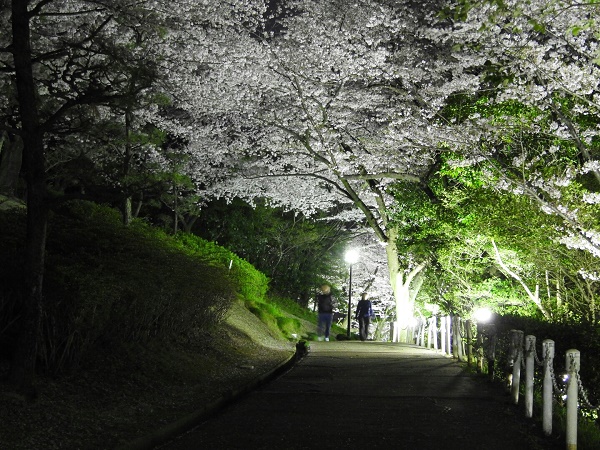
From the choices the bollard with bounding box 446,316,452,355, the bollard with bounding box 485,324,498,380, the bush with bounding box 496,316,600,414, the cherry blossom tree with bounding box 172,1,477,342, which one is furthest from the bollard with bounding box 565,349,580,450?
the cherry blossom tree with bounding box 172,1,477,342

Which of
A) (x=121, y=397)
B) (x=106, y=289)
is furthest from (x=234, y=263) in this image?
(x=121, y=397)

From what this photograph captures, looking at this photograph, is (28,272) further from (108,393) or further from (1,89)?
(1,89)

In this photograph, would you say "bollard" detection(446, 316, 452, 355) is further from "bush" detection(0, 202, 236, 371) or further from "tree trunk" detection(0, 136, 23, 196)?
"tree trunk" detection(0, 136, 23, 196)

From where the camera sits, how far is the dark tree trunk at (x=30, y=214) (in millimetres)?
6434

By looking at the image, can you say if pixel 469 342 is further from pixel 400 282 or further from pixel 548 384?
pixel 400 282

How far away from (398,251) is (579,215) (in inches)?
442

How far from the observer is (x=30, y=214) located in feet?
21.6

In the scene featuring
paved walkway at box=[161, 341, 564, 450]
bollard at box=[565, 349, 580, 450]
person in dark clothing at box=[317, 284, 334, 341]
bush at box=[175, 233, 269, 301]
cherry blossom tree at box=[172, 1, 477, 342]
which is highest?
cherry blossom tree at box=[172, 1, 477, 342]

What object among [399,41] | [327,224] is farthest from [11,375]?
[327,224]

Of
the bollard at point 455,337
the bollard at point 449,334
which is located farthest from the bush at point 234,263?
the bollard at point 455,337

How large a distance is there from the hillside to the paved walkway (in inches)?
19.4

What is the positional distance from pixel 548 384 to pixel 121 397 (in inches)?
185

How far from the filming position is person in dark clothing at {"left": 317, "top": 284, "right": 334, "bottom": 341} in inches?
767

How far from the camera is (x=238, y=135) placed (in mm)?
22312
